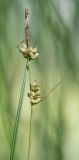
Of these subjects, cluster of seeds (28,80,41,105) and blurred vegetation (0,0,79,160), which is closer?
cluster of seeds (28,80,41,105)

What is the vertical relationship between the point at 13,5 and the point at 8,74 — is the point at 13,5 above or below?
above

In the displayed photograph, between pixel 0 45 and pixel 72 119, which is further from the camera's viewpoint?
pixel 72 119

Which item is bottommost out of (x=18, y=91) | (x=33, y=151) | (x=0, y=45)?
(x=33, y=151)

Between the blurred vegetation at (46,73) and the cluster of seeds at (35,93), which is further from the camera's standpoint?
the blurred vegetation at (46,73)

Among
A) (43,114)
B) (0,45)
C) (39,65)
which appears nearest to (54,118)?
(43,114)

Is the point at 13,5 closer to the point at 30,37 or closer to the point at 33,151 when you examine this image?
the point at 30,37

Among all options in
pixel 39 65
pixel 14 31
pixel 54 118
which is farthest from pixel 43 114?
pixel 14 31

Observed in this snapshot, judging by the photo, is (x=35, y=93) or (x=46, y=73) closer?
(x=35, y=93)
